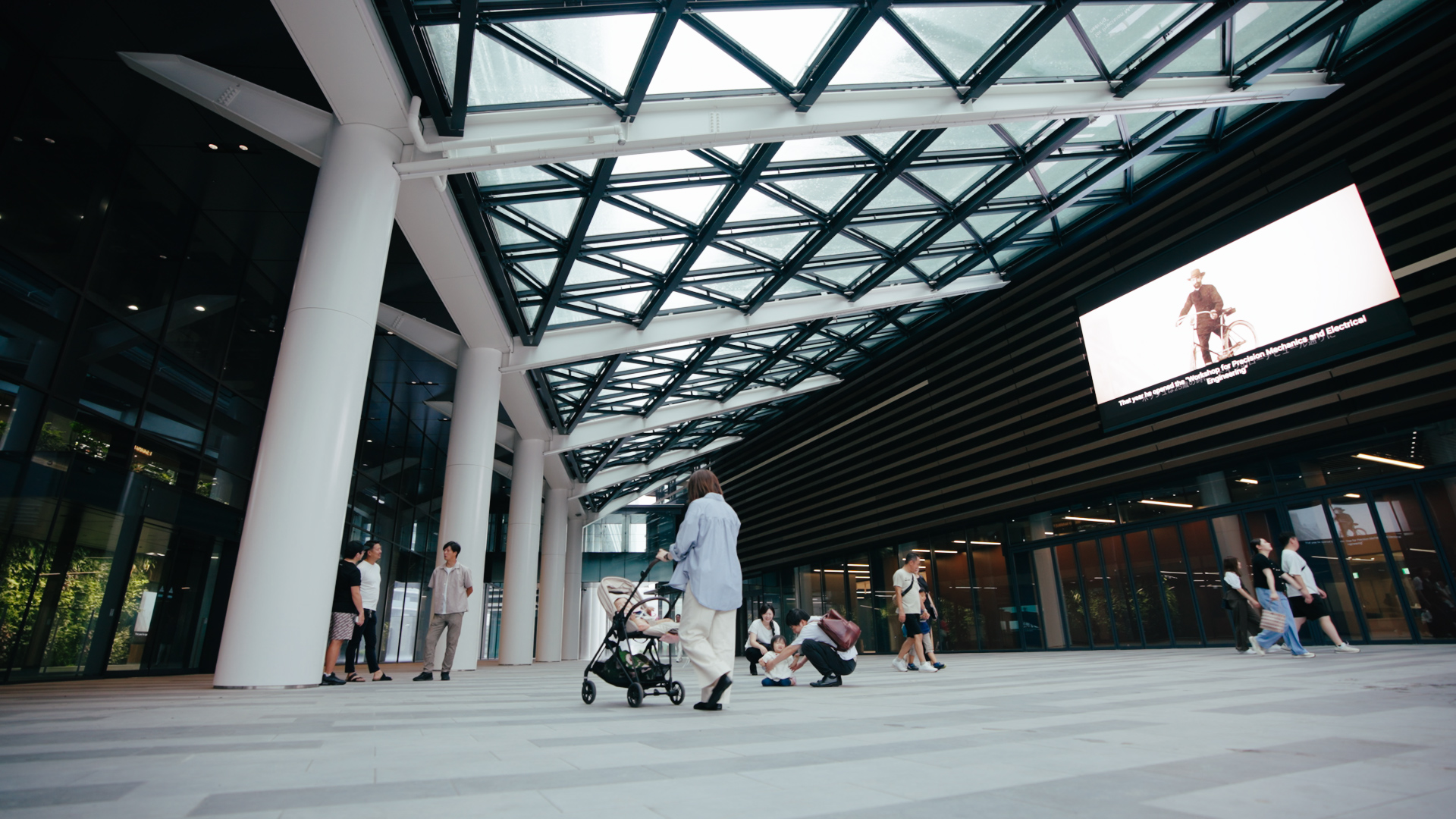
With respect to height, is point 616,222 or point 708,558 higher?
point 616,222

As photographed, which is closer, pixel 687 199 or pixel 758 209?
pixel 687 199

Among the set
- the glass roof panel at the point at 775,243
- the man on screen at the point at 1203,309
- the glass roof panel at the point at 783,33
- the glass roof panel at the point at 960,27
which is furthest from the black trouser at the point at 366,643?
the man on screen at the point at 1203,309

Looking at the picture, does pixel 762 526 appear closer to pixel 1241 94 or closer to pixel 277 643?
pixel 1241 94

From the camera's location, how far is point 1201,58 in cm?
1042

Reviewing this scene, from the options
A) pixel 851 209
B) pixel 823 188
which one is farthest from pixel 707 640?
pixel 851 209

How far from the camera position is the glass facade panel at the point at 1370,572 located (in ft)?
33.8

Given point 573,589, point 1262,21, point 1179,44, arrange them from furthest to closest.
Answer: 1. point 573,589
2. point 1262,21
3. point 1179,44

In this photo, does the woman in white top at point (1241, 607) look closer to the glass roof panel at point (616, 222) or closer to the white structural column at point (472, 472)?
the glass roof panel at point (616, 222)

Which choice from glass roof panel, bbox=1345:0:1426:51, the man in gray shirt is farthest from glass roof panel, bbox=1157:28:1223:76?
the man in gray shirt

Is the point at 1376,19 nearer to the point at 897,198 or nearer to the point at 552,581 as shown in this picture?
the point at 897,198

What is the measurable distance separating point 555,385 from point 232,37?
11047 mm

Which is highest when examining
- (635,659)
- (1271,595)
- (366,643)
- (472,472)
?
(472,472)

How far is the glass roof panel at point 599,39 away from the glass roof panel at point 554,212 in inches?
103

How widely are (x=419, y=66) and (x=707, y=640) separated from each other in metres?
6.90
